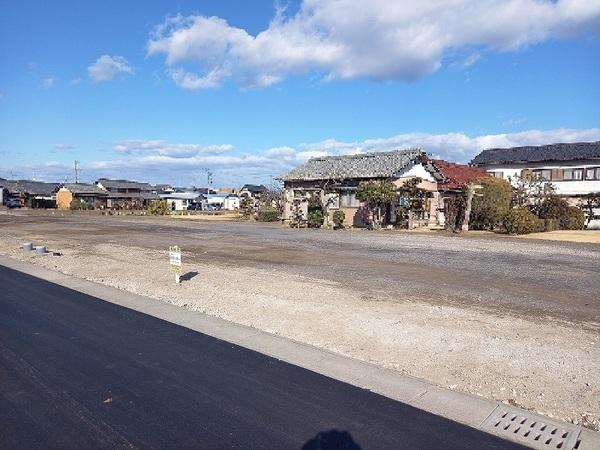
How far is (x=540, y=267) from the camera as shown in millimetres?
14320

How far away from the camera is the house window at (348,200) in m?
34.2

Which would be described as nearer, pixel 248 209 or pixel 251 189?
pixel 248 209

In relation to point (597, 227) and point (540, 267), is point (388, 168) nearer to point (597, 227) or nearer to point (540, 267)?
point (597, 227)

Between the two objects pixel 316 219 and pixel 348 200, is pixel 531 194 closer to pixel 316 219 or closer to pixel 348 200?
pixel 348 200

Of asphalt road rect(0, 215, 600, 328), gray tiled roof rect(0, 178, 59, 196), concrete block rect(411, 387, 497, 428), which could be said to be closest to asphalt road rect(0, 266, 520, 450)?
concrete block rect(411, 387, 497, 428)

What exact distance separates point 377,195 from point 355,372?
2517cm

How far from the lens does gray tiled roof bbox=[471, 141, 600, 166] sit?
125ft

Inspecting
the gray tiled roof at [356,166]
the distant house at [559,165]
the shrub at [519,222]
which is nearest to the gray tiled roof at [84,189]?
the gray tiled roof at [356,166]

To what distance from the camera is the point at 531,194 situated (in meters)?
31.3

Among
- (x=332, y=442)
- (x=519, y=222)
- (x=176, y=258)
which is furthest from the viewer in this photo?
(x=519, y=222)

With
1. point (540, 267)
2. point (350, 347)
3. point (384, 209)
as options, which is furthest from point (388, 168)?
point (350, 347)

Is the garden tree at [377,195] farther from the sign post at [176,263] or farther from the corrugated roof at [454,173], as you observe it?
the sign post at [176,263]

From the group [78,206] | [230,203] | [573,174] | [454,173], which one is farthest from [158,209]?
[573,174]

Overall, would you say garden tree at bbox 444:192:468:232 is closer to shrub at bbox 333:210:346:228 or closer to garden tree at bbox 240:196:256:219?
shrub at bbox 333:210:346:228
